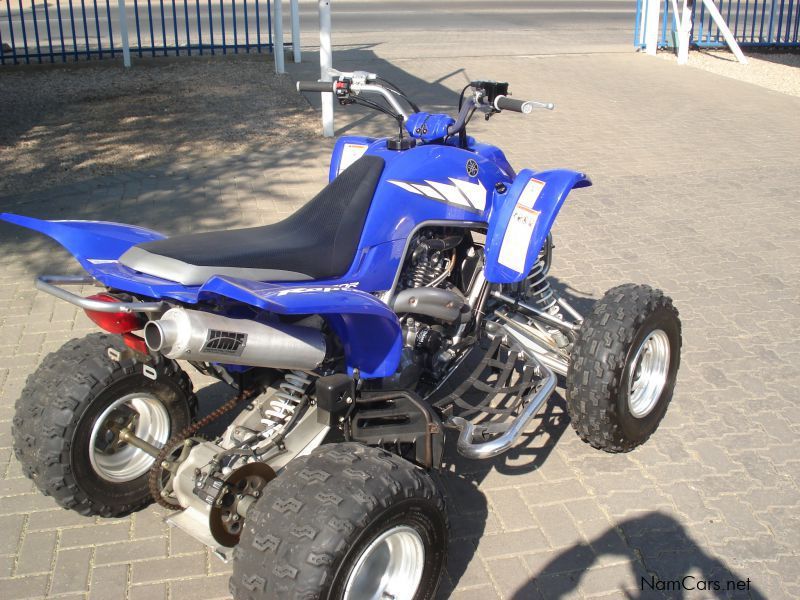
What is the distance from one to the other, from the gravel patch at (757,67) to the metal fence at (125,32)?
768 cm

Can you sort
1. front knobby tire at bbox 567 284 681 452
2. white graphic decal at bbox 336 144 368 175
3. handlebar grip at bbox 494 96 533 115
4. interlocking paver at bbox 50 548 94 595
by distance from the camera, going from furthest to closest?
white graphic decal at bbox 336 144 368 175
handlebar grip at bbox 494 96 533 115
front knobby tire at bbox 567 284 681 452
interlocking paver at bbox 50 548 94 595

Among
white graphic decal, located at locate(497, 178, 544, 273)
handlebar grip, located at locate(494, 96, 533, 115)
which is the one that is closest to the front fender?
white graphic decal, located at locate(497, 178, 544, 273)

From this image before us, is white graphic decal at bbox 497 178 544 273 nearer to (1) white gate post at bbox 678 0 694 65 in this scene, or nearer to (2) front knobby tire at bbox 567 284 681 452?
(2) front knobby tire at bbox 567 284 681 452

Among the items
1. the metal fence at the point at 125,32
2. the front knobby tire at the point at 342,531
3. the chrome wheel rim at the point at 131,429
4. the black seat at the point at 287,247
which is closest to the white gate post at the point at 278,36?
the metal fence at the point at 125,32

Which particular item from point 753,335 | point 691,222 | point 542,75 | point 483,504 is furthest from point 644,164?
point 483,504

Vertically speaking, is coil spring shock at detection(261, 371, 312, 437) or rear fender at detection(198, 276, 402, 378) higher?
rear fender at detection(198, 276, 402, 378)

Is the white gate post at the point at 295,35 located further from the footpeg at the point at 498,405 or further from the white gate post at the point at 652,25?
the footpeg at the point at 498,405

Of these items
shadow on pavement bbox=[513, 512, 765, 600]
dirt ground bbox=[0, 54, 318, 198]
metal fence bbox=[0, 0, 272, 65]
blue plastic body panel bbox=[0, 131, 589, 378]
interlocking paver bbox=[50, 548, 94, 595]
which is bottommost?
shadow on pavement bbox=[513, 512, 765, 600]

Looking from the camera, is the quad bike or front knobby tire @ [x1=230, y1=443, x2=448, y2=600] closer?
front knobby tire @ [x1=230, y1=443, x2=448, y2=600]

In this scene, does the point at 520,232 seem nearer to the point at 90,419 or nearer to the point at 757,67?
the point at 90,419

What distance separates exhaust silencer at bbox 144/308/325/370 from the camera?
2688 millimetres

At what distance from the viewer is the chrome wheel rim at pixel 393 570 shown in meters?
3.07

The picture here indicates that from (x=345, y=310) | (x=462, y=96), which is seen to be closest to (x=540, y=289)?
(x=462, y=96)

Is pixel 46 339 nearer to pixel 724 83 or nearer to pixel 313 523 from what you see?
pixel 313 523
